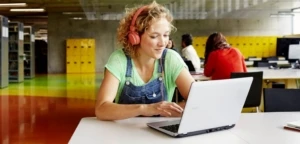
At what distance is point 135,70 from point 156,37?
0.23m

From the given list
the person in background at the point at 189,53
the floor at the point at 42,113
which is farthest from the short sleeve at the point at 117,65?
the person in background at the point at 189,53

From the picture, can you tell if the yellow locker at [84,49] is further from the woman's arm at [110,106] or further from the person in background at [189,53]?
the woman's arm at [110,106]

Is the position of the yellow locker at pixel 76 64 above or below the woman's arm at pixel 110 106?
below

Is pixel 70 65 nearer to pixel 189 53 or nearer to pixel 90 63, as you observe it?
pixel 90 63

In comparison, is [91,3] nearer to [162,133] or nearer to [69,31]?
[69,31]

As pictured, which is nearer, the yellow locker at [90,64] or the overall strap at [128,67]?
the overall strap at [128,67]

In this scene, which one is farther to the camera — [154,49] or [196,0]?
[196,0]

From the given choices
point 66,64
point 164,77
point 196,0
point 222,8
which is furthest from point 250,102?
point 66,64

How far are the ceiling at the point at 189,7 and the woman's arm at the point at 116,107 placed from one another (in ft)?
35.1

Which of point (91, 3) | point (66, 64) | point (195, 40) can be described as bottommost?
point (66, 64)

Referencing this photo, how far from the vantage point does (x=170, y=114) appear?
161cm

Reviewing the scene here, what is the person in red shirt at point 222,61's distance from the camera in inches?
167

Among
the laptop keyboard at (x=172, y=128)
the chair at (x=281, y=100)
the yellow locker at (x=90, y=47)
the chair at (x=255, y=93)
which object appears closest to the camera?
the laptop keyboard at (x=172, y=128)

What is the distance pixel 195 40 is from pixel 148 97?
15200 mm
